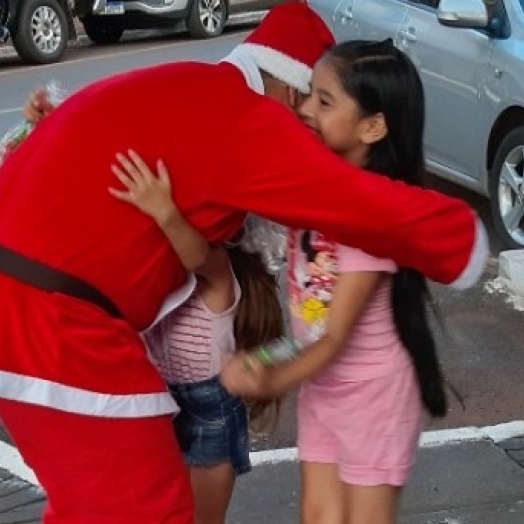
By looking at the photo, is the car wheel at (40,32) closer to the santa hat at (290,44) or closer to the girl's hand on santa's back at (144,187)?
the santa hat at (290,44)

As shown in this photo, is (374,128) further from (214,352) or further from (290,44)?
(214,352)

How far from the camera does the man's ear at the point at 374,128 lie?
2.69 metres

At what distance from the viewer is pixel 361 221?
2.43 metres

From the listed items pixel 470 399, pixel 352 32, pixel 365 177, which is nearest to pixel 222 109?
pixel 365 177

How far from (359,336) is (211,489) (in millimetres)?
572

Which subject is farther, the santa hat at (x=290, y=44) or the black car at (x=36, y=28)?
the black car at (x=36, y=28)

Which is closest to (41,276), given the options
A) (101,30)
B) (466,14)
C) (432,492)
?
(432,492)

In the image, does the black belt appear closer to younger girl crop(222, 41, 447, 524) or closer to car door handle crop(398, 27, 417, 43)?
younger girl crop(222, 41, 447, 524)

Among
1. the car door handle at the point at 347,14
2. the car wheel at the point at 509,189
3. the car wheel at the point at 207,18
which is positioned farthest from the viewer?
the car wheel at the point at 207,18

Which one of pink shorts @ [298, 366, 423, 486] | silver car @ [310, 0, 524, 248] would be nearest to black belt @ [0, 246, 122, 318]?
pink shorts @ [298, 366, 423, 486]

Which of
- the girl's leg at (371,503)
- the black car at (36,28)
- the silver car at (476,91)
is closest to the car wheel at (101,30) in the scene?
the black car at (36,28)

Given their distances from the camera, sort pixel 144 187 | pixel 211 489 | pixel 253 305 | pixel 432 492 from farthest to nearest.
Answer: pixel 432 492 < pixel 211 489 < pixel 253 305 < pixel 144 187

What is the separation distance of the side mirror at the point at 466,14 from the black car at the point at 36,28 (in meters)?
8.50

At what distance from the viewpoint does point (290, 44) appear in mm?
2812
